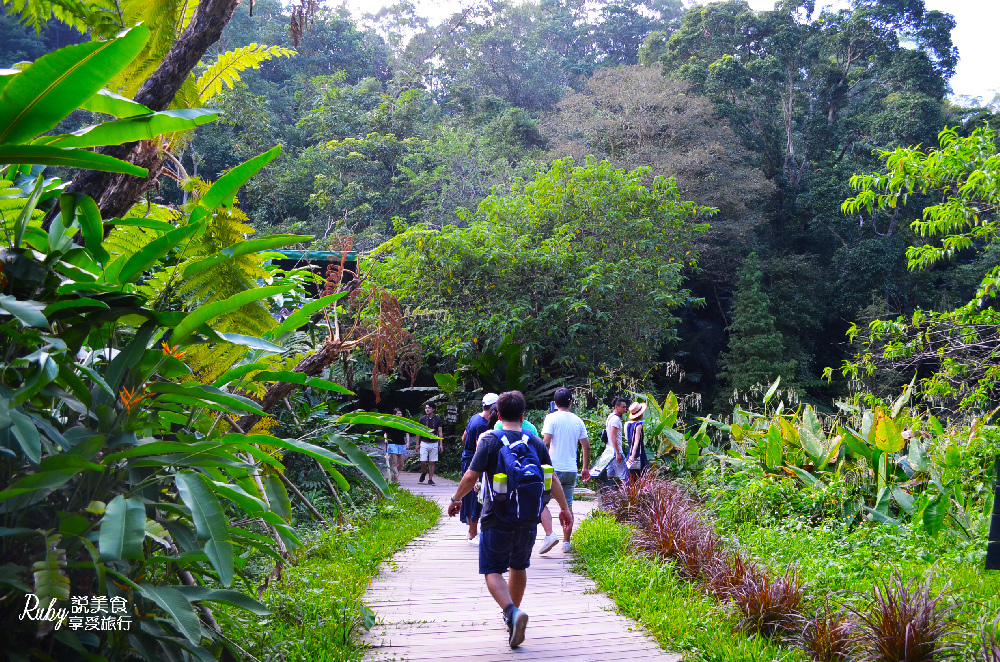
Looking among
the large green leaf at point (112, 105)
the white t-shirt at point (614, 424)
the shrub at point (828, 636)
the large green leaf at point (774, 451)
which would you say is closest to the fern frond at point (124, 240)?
the large green leaf at point (112, 105)

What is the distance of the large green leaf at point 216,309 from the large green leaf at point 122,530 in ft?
2.06

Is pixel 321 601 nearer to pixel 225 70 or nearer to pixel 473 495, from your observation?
pixel 473 495

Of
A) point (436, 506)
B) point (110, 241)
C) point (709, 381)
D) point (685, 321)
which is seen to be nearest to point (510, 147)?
point (685, 321)

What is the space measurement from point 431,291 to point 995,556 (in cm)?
1249

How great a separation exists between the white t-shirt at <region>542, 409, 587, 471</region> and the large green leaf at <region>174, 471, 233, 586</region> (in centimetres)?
490

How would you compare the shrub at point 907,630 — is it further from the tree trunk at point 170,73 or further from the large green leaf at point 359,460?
the tree trunk at point 170,73

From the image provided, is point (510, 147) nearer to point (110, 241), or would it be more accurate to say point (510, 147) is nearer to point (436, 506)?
point (436, 506)

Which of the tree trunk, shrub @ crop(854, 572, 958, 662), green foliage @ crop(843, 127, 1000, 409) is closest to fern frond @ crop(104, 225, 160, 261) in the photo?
the tree trunk

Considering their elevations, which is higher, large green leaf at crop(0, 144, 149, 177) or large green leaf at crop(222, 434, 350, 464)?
large green leaf at crop(0, 144, 149, 177)

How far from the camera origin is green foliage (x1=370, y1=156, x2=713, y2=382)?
48.8ft

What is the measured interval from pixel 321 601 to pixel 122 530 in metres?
2.76

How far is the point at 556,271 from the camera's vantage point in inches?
599

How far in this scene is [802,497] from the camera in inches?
300

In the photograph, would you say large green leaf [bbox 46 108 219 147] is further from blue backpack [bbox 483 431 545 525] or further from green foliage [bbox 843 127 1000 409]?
green foliage [bbox 843 127 1000 409]
